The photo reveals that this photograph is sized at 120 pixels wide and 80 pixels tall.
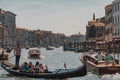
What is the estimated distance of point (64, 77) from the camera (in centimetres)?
2414

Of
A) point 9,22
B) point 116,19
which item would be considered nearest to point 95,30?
point 116,19

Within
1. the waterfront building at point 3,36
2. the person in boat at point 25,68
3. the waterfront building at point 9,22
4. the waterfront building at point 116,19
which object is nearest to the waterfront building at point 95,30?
the waterfront building at point 3,36

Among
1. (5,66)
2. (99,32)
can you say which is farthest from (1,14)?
(5,66)

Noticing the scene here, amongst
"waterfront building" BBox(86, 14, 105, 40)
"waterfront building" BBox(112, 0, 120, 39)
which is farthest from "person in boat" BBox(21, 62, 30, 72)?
"waterfront building" BBox(86, 14, 105, 40)

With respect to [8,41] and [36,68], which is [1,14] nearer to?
[8,41]

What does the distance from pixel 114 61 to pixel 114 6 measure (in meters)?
51.5

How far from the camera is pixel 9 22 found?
171 m

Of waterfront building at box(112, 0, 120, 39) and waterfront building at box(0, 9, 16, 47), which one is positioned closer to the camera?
waterfront building at box(112, 0, 120, 39)

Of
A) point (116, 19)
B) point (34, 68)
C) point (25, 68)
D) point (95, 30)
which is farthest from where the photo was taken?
point (95, 30)

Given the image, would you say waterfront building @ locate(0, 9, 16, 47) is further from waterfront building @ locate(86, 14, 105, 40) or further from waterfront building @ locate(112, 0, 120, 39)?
waterfront building @ locate(112, 0, 120, 39)

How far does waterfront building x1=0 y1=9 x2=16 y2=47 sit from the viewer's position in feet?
548

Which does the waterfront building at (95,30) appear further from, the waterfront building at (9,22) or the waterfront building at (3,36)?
the waterfront building at (9,22)

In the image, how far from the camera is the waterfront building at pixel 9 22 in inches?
6575

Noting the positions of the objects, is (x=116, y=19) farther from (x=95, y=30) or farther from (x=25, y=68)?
(x=25, y=68)
